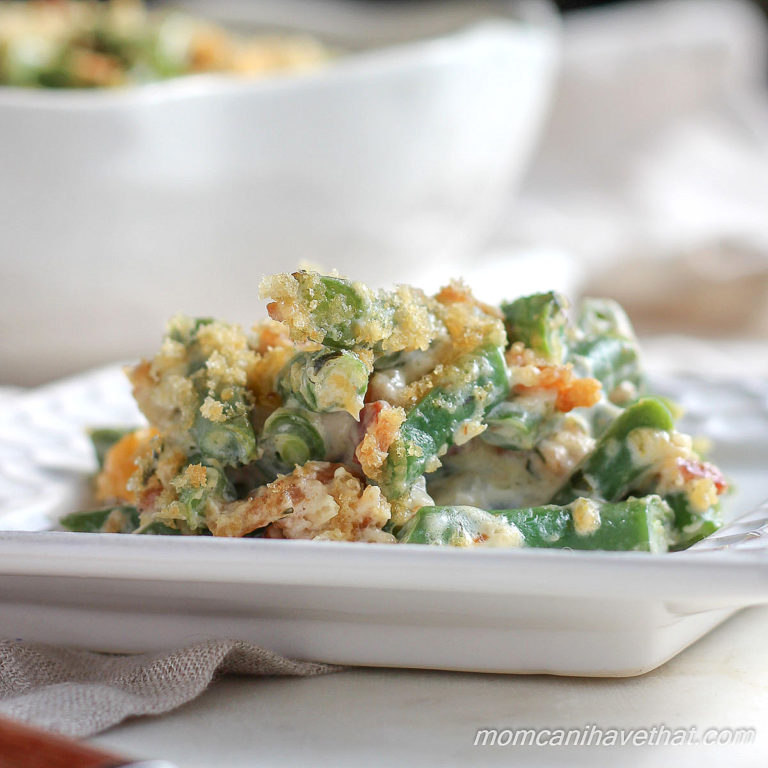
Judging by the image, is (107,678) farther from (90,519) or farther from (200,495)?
(90,519)

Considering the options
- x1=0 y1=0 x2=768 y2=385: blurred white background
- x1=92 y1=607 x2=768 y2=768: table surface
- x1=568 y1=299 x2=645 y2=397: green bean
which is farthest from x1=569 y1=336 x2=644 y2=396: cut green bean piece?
x1=0 y1=0 x2=768 y2=385: blurred white background

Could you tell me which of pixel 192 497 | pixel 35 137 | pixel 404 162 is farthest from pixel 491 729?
pixel 404 162

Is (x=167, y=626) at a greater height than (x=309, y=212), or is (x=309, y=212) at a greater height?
(x=309, y=212)

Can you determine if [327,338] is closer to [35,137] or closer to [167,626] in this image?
[167,626]

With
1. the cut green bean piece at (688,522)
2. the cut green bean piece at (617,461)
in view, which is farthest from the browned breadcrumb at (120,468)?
the cut green bean piece at (688,522)

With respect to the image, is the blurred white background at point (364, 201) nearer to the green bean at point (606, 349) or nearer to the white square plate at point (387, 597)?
the green bean at point (606, 349)
